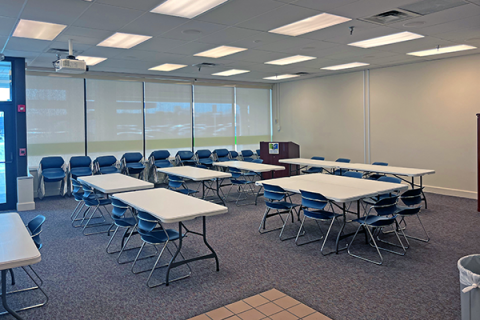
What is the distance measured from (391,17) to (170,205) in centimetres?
387

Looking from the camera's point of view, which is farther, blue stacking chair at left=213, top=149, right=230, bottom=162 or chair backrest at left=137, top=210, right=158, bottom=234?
blue stacking chair at left=213, top=149, right=230, bottom=162

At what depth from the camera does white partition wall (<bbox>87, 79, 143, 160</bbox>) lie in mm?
9695

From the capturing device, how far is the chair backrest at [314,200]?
4.63 metres

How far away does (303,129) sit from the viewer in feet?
38.4

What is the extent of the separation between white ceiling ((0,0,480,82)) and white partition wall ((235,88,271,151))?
3590mm

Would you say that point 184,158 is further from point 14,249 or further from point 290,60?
point 14,249

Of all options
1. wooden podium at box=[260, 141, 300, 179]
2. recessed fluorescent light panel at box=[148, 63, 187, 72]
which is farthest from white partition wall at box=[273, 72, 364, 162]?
recessed fluorescent light panel at box=[148, 63, 187, 72]

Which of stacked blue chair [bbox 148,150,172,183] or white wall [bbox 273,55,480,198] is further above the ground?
white wall [bbox 273,55,480,198]

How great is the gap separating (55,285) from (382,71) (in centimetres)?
849

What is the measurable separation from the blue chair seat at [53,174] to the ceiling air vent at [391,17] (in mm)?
6962

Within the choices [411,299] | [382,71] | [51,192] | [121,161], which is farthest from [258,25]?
[51,192]

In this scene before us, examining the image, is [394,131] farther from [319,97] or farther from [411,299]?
[411,299]

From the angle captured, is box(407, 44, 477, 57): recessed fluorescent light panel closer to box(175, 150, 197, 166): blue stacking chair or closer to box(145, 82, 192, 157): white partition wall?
box(175, 150, 197, 166): blue stacking chair

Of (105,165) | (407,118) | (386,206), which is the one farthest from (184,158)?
(386,206)
